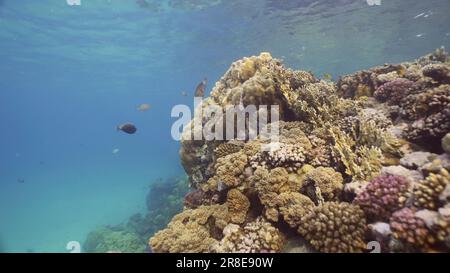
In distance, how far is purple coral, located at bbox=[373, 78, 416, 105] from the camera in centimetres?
648

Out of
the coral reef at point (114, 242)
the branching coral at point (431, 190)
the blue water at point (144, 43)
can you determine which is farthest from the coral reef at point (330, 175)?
the blue water at point (144, 43)

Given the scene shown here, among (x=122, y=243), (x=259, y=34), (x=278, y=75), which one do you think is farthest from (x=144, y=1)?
(x=278, y=75)

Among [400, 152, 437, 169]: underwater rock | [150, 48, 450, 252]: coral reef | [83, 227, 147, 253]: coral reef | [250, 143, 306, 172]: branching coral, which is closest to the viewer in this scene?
[150, 48, 450, 252]: coral reef

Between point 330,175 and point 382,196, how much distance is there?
978 millimetres

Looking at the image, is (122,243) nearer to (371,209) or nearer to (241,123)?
(241,123)

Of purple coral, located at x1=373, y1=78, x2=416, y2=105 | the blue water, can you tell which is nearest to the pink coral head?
purple coral, located at x1=373, y1=78, x2=416, y2=105

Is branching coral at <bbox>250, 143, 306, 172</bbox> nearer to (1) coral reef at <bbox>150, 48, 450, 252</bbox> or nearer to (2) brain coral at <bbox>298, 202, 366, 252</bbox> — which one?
(1) coral reef at <bbox>150, 48, 450, 252</bbox>

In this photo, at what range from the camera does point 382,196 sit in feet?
12.8

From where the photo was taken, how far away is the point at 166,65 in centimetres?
4788

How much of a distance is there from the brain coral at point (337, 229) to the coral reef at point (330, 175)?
0.01 m

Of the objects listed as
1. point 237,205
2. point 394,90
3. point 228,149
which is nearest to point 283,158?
point 237,205

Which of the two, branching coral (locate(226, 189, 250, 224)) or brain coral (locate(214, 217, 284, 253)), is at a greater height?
branching coral (locate(226, 189, 250, 224))

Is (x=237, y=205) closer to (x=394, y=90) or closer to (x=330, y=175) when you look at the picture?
(x=330, y=175)

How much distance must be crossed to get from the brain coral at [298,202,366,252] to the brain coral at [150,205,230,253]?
62.6 inches
